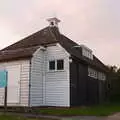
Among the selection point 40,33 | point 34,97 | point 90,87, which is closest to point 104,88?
point 90,87

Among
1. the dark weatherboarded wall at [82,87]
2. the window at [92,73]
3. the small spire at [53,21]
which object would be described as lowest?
the dark weatherboarded wall at [82,87]

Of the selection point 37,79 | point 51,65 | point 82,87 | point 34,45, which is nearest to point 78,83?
point 82,87

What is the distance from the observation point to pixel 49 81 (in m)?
23.7

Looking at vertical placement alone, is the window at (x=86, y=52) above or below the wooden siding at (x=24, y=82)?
above

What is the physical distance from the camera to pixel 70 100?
22703mm

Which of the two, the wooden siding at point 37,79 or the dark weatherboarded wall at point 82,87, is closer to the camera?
the wooden siding at point 37,79

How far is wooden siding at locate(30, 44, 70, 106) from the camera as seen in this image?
22594 mm

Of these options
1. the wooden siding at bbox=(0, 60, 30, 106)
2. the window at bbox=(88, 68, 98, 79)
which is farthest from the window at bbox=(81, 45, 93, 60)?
the wooden siding at bbox=(0, 60, 30, 106)

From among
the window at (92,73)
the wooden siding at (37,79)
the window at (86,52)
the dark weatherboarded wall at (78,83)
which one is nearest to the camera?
the wooden siding at (37,79)

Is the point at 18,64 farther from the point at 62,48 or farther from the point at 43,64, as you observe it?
the point at 62,48

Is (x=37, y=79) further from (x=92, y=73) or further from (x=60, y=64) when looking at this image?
(x=92, y=73)

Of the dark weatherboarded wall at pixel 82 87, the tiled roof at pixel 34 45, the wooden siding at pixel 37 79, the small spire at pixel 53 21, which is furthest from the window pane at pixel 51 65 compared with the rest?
the small spire at pixel 53 21

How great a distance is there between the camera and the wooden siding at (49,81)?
A: 890 inches

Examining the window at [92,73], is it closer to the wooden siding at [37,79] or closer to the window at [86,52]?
the window at [86,52]
